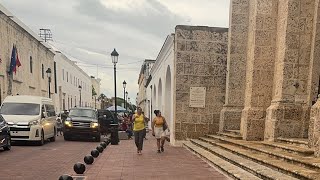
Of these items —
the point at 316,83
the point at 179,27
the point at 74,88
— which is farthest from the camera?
A: the point at 74,88

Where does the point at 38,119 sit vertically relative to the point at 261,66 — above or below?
below

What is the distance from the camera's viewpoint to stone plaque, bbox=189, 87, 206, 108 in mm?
15023

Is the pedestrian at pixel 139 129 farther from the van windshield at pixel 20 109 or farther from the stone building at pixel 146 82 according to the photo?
the stone building at pixel 146 82

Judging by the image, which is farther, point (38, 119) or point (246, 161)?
point (38, 119)

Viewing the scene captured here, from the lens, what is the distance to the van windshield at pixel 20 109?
48.3 feet

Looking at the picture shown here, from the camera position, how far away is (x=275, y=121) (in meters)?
9.53

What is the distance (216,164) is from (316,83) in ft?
12.6

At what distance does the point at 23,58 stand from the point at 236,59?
19.6 m

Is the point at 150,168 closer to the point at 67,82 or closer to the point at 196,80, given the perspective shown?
the point at 196,80

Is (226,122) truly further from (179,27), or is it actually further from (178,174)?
(178,174)

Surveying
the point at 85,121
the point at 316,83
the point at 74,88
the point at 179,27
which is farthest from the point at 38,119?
the point at 74,88

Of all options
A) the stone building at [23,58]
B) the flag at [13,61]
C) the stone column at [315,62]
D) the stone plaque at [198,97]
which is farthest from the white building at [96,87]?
the stone column at [315,62]

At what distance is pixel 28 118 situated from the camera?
14078 millimetres

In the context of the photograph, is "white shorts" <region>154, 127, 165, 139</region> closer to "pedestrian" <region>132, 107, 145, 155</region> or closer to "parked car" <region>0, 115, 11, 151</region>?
"pedestrian" <region>132, 107, 145, 155</region>
